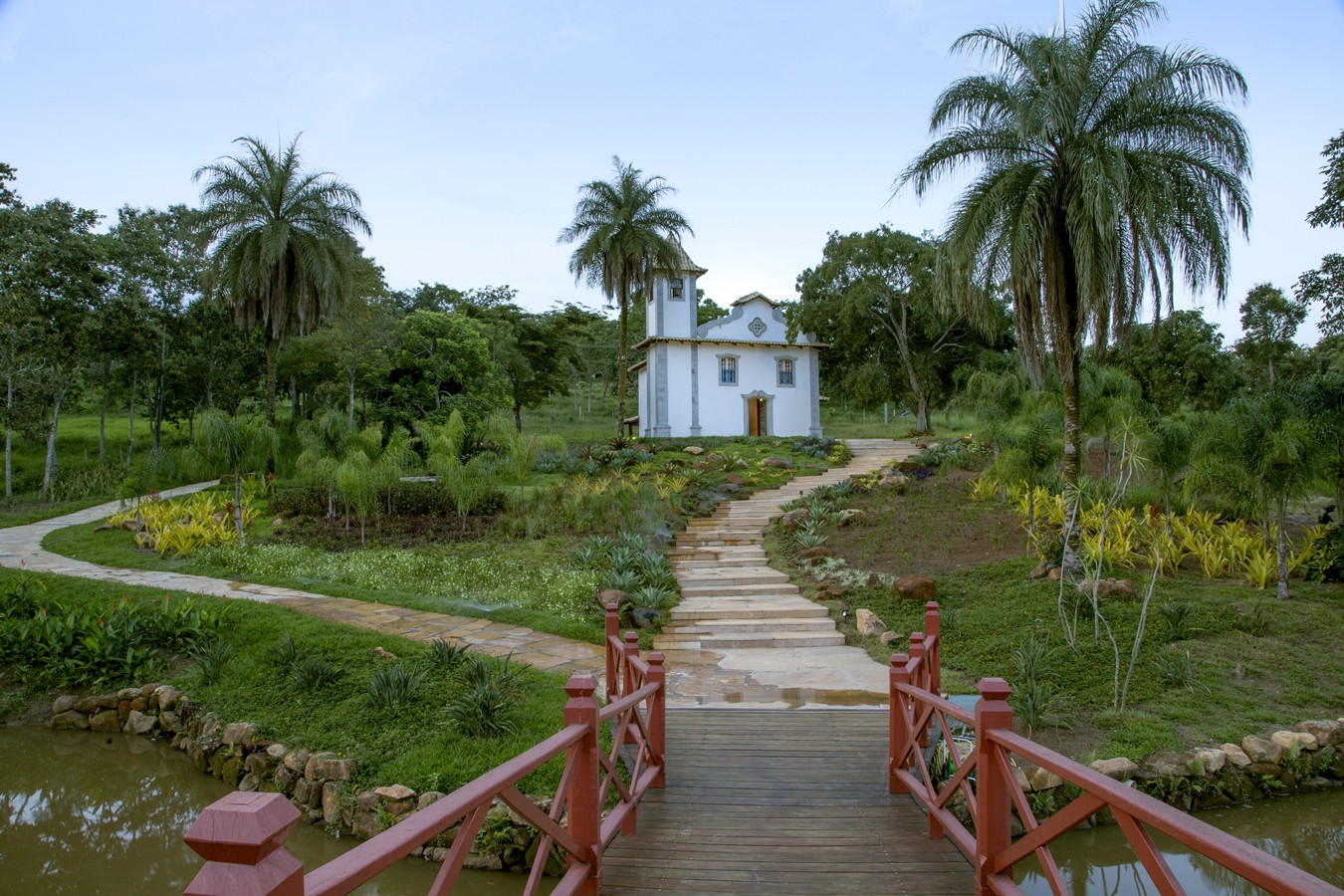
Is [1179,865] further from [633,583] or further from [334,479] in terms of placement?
[334,479]

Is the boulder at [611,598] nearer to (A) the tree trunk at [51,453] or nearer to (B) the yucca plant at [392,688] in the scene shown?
(B) the yucca plant at [392,688]

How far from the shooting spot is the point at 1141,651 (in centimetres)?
786

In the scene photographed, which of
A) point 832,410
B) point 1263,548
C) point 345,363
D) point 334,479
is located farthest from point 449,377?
point 832,410

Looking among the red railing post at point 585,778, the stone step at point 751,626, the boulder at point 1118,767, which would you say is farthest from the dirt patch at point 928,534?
the red railing post at point 585,778

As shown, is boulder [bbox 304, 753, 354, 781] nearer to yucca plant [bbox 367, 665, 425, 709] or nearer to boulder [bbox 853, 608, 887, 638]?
yucca plant [bbox 367, 665, 425, 709]

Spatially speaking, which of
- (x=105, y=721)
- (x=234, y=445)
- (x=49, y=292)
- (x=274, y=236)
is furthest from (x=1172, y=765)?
(x=49, y=292)

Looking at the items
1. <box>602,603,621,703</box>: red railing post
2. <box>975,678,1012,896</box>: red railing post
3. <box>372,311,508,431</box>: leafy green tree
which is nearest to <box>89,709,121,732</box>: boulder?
<box>602,603,621,703</box>: red railing post

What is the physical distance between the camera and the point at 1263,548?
33.9 feet

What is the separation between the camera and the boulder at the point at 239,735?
6473 mm

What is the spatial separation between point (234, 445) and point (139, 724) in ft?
23.2

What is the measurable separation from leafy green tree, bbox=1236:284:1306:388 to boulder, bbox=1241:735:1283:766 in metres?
29.0

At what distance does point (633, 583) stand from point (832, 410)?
42.7 m

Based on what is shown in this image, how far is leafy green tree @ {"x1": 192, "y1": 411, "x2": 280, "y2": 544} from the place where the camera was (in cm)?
1329

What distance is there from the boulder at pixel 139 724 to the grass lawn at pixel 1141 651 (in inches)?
284
